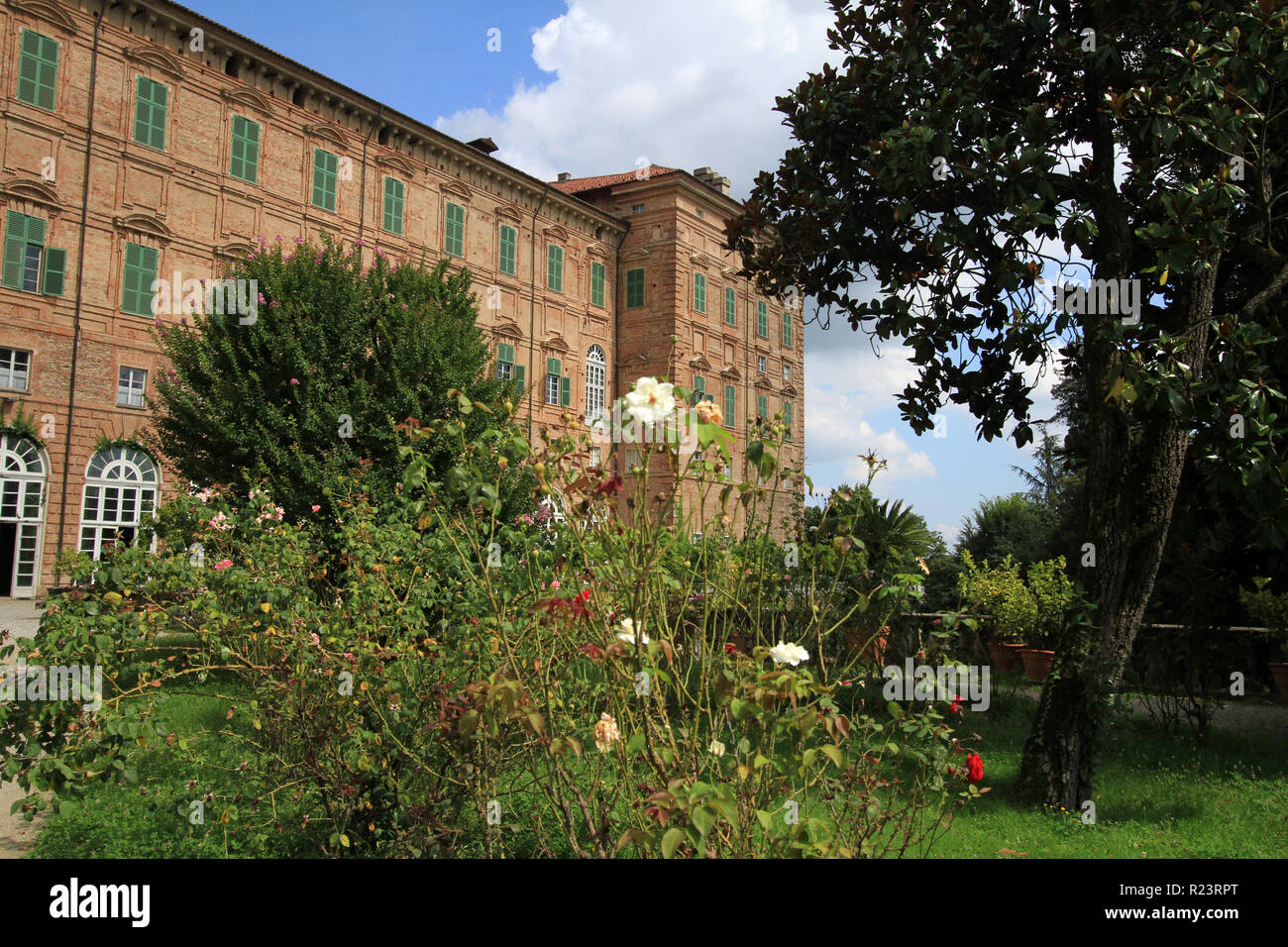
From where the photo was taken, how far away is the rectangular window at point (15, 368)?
19.8 metres

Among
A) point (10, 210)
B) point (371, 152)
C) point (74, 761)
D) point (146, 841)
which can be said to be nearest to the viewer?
point (74, 761)

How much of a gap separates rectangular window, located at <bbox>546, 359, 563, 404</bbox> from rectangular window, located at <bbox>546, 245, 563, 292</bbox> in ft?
9.37

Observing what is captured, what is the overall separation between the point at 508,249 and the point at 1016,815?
2799 centimetres

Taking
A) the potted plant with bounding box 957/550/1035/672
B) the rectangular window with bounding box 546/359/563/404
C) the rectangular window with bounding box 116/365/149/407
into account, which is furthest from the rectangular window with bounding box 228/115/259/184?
the potted plant with bounding box 957/550/1035/672

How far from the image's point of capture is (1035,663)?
43.1ft

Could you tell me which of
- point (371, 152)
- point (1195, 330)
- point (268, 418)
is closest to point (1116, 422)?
point (1195, 330)

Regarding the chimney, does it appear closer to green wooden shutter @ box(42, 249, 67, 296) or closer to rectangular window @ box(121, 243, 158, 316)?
rectangular window @ box(121, 243, 158, 316)

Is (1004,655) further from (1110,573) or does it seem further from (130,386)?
(130,386)

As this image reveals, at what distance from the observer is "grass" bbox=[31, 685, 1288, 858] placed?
15.0 feet

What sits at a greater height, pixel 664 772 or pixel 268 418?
pixel 268 418

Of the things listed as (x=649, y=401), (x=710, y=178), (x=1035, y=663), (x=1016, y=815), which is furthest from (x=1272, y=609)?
(x=710, y=178)

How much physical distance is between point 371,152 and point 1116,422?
25312mm
